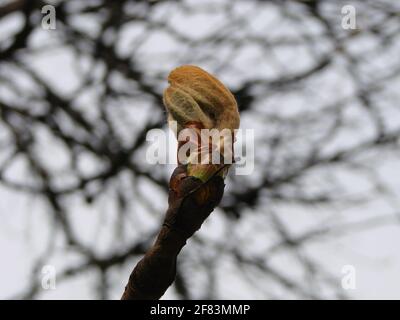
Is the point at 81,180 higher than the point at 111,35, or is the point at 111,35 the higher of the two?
the point at 111,35

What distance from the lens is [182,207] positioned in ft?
1.75

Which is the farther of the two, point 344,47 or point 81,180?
point 344,47

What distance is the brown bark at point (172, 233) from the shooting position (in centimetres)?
53

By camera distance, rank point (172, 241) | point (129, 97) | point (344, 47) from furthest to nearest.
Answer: point (344, 47) < point (129, 97) < point (172, 241)

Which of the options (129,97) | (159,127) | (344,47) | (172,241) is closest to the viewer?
(172,241)

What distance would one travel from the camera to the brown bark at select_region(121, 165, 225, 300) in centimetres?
53

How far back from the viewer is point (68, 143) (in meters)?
2.65

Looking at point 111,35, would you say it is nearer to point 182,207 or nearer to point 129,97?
point 129,97

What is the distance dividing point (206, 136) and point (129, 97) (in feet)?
7.20

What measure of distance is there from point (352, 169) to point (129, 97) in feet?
2.84

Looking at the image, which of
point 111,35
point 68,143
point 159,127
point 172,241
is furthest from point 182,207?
point 111,35

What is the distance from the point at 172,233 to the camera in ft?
1.74
